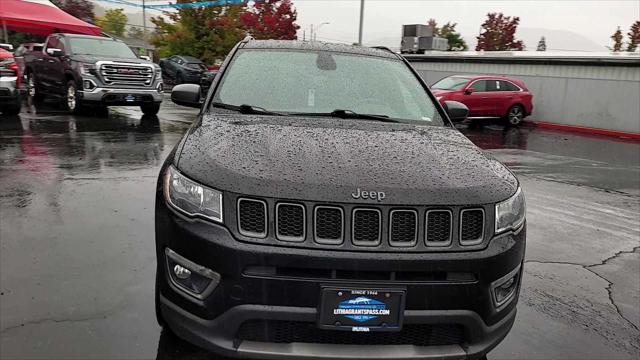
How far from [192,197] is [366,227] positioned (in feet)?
2.66

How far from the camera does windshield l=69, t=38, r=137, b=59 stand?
12.8 m

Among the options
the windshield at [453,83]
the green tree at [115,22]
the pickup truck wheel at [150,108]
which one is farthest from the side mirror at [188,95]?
the green tree at [115,22]

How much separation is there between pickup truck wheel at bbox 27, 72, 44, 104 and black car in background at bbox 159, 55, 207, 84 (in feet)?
34.6

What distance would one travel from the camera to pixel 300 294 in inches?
86.3

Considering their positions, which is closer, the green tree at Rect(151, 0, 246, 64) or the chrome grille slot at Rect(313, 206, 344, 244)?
the chrome grille slot at Rect(313, 206, 344, 244)

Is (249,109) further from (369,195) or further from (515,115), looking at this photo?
(515,115)

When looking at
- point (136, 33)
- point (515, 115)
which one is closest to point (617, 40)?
point (515, 115)

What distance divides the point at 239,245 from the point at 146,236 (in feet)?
8.89

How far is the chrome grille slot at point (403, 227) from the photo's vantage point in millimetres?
2268

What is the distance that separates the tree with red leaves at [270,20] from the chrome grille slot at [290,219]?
3122 cm

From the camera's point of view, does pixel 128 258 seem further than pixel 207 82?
No

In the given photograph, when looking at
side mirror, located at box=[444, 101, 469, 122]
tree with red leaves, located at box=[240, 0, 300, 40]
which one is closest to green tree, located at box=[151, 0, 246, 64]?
tree with red leaves, located at box=[240, 0, 300, 40]

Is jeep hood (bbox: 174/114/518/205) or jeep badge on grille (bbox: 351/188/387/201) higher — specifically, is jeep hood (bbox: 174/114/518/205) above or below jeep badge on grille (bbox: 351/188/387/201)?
above

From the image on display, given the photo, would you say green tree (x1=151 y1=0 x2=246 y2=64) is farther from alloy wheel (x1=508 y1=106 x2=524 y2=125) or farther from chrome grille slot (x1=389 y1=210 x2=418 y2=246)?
chrome grille slot (x1=389 y1=210 x2=418 y2=246)
